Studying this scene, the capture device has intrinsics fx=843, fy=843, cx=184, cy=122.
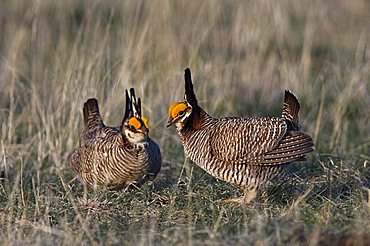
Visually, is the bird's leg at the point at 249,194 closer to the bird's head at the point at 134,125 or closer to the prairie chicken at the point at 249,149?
the prairie chicken at the point at 249,149

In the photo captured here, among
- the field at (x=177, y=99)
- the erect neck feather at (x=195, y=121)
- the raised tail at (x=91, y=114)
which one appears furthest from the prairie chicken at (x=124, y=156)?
the raised tail at (x=91, y=114)

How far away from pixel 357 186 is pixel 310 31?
401 cm

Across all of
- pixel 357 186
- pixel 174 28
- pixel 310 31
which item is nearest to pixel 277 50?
pixel 310 31

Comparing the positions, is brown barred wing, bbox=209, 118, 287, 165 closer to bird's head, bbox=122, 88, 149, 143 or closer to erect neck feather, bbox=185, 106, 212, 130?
erect neck feather, bbox=185, 106, 212, 130

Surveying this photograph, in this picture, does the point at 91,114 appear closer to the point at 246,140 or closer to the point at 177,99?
the point at 177,99

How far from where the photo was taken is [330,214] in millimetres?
4906

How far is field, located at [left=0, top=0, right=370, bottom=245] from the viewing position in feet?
16.0

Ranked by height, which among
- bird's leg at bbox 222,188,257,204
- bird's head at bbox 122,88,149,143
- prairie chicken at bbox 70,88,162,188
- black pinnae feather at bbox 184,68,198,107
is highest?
black pinnae feather at bbox 184,68,198,107

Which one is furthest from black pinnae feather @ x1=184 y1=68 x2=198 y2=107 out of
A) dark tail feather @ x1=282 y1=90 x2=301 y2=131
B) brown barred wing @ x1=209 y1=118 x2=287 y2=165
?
dark tail feather @ x1=282 y1=90 x2=301 y2=131

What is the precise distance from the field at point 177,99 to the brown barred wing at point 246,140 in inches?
13.1

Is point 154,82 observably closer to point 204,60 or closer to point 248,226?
point 204,60

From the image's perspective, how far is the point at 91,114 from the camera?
22.6 feet

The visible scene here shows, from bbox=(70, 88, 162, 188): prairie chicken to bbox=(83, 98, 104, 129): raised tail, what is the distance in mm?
469

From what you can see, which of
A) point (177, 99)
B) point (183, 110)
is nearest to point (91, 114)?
point (183, 110)
